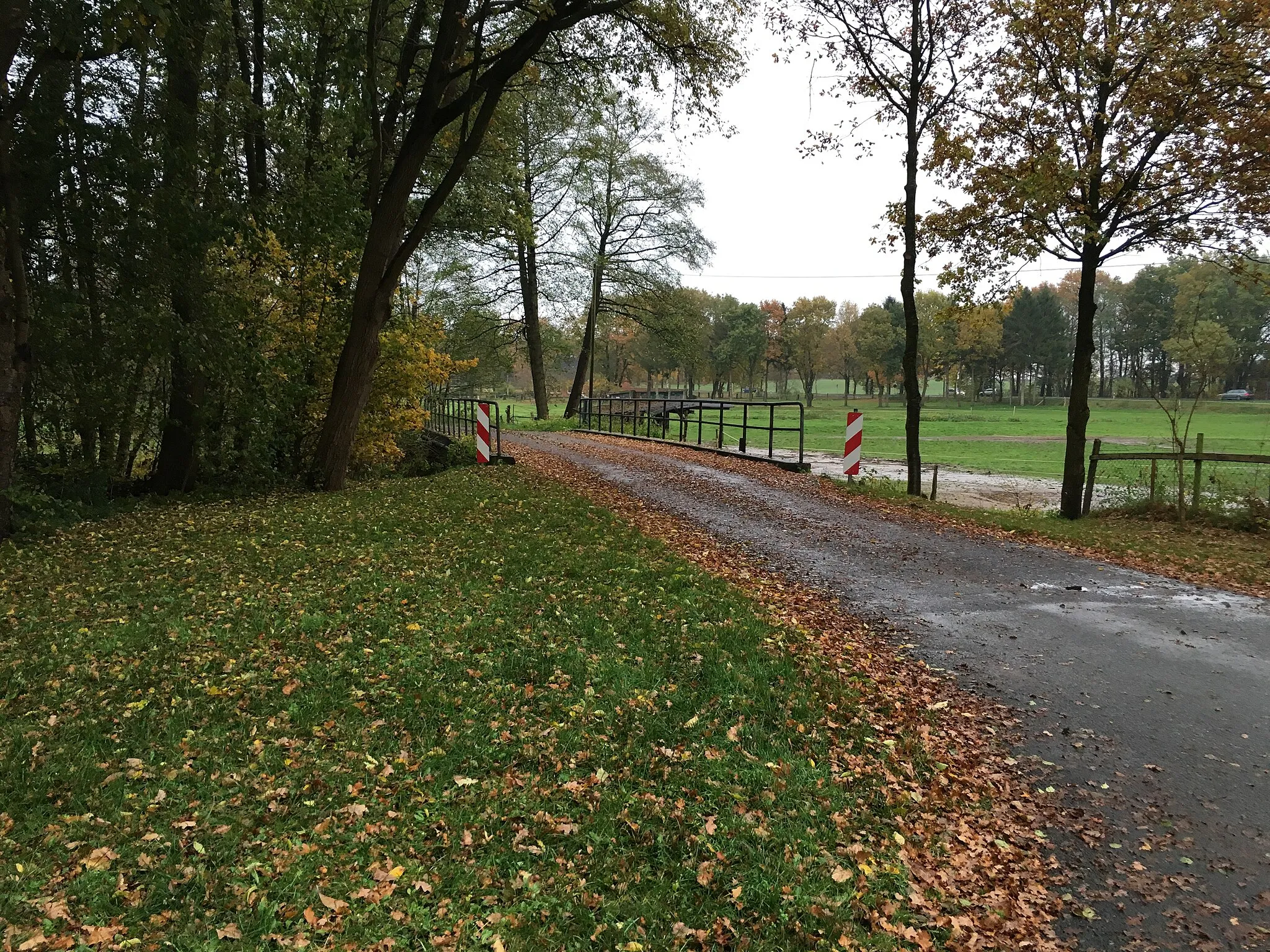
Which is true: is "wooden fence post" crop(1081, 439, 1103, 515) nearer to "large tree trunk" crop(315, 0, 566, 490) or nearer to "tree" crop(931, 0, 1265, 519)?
"tree" crop(931, 0, 1265, 519)

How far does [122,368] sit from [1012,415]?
188ft

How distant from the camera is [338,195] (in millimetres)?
11016

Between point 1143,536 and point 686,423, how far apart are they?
18.1 meters

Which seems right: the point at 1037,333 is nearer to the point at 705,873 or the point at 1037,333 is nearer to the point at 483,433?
the point at 483,433

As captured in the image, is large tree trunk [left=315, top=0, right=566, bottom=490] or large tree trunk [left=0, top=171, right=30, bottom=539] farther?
large tree trunk [left=315, top=0, right=566, bottom=490]

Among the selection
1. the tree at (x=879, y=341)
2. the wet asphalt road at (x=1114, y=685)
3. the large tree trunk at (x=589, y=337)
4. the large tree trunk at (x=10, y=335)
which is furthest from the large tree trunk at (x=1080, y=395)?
the tree at (x=879, y=341)

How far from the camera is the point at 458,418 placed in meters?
20.9

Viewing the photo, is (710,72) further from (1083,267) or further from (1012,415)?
(1012,415)

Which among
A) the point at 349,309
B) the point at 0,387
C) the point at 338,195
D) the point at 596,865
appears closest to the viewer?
the point at 596,865

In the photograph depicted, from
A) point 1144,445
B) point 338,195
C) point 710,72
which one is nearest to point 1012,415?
point 1144,445

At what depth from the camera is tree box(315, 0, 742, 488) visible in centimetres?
962

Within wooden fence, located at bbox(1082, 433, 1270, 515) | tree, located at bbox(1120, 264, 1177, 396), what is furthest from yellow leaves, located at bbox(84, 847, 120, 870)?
tree, located at bbox(1120, 264, 1177, 396)

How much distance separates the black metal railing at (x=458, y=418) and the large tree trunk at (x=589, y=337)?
25.1 feet

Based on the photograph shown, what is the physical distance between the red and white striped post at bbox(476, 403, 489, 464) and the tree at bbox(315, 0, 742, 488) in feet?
11.3
